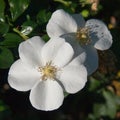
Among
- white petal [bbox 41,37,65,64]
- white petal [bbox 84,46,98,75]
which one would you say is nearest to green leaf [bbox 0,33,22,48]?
white petal [bbox 41,37,65,64]

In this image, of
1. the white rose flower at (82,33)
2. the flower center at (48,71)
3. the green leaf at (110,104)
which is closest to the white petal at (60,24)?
the white rose flower at (82,33)

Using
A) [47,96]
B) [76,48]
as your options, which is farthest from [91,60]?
[47,96]

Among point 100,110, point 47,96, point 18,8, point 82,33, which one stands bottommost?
point 100,110

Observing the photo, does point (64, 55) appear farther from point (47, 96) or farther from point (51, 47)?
point (47, 96)

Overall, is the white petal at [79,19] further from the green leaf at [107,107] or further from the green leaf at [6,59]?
the green leaf at [107,107]

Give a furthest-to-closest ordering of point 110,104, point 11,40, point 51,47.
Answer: point 110,104, point 11,40, point 51,47

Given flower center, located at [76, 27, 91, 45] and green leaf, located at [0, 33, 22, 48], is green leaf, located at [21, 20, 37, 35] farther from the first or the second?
flower center, located at [76, 27, 91, 45]
